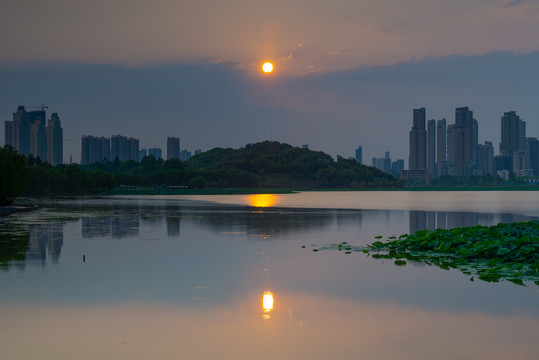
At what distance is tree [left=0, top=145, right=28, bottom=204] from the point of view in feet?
180

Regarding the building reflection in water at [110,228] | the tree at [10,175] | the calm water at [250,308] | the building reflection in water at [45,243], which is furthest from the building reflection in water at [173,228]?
the tree at [10,175]

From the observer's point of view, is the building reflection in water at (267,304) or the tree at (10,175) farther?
the tree at (10,175)

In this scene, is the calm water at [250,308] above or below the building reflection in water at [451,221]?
below

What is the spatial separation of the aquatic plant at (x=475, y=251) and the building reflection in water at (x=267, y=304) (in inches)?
278

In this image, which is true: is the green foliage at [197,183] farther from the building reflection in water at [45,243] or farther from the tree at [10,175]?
the building reflection in water at [45,243]

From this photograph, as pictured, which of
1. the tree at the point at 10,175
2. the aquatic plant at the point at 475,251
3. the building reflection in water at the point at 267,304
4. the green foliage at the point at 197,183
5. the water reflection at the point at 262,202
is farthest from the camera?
the green foliage at the point at 197,183

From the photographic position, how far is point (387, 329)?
41.8 ft

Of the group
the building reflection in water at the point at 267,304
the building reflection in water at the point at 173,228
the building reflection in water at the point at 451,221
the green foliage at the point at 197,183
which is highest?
the green foliage at the point at 197,183

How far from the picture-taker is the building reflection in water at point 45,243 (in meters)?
24.1

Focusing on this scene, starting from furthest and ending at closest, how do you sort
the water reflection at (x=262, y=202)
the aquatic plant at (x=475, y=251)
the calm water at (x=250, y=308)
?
the water reflection at (x=262, y=202) → the aquatic plant at (x=475, y=251) → the calm water at (x=250, y=308)

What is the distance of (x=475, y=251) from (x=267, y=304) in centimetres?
1134

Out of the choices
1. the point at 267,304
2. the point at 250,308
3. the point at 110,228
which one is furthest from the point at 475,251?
the point at 110,228

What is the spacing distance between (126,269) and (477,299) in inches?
470

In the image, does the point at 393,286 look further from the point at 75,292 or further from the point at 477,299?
the point at 75,292
